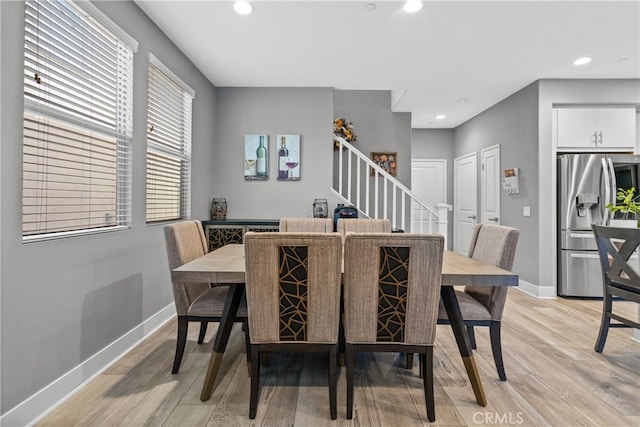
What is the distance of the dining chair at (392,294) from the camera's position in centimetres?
158

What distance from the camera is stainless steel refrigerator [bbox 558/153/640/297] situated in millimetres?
3748

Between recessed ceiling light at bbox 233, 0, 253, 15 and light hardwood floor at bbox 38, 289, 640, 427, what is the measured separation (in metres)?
2.61

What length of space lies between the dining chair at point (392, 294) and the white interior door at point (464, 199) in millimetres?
4646

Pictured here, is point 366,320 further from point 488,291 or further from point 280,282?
point 488,291

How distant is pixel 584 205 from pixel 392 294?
11.6ft

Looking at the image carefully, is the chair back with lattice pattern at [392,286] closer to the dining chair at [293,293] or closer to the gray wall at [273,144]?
the dining chair at [293,293]

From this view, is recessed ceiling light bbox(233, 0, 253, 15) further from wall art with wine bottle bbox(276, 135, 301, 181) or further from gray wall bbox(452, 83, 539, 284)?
gray wall bbox(452, 83, 539, 284)

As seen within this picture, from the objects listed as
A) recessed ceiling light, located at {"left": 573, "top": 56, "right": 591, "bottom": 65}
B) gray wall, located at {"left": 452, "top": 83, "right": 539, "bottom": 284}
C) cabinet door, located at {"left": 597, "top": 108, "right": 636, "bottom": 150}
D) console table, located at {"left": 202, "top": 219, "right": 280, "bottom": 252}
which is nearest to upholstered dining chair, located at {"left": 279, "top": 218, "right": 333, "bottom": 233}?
console table, located at {"left": 202, "top": 219, "right": 280, "bottom": 252}

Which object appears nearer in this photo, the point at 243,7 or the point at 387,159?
the point at 243,7

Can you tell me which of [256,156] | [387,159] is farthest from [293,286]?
[387,159]

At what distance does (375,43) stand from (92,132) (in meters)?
2.48

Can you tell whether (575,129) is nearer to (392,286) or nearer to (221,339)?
(392,286)

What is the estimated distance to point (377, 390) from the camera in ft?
6.37

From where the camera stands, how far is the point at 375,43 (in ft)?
10.2
